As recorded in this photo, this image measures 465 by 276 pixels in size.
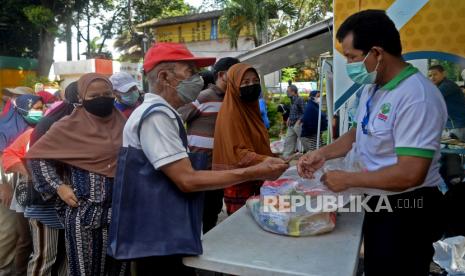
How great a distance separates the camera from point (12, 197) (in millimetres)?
3357

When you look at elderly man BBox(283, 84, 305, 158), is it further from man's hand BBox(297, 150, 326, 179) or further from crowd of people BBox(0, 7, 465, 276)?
man's hand BBox(297, 150, 326, 179)

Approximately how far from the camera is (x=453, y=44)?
132 inches

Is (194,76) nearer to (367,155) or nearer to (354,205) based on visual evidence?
(367,155)

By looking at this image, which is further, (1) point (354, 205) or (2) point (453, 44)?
(2) point (453, 44)

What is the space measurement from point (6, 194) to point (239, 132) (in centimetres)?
212

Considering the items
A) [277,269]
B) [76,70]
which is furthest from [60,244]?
[76,70]

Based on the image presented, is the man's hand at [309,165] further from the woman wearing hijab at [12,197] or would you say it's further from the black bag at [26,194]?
the woman wearing hijab at [12,197]

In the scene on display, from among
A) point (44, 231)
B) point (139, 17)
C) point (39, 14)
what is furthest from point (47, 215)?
point (139, 17)

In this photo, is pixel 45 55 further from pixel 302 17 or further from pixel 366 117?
pixel 366 117

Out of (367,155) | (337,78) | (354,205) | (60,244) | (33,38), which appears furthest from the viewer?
(33,38)

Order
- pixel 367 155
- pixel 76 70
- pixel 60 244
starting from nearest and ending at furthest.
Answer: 1. pixel 367 155
2. pixel 60 244
3. pixel 76 70

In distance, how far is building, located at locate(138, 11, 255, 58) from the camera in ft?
74.2

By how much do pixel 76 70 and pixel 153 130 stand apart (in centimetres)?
1818

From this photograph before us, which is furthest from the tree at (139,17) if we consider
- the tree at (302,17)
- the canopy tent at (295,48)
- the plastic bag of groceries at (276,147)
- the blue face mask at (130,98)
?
the blue face mask at (130,98)
